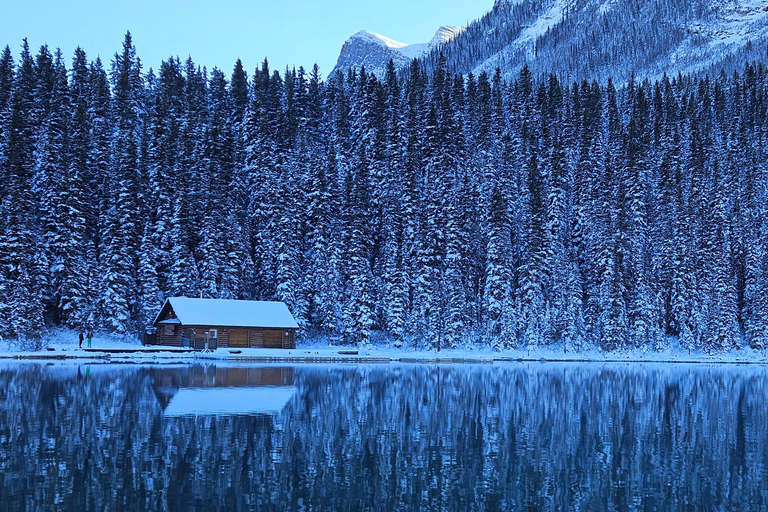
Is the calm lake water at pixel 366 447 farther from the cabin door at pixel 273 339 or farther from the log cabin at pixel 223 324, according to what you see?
the cabin door at pixel 273 339

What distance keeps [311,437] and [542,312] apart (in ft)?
209

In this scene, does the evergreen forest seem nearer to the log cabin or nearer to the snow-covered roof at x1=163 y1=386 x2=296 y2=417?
the log cabin

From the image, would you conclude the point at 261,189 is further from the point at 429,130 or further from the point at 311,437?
the point at 311,437

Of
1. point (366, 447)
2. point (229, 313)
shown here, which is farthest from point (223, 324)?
point (366, 447)

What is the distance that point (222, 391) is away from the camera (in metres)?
34.1

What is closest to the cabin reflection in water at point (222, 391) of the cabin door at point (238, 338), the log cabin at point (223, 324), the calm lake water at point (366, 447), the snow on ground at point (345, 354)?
the calm lake water at point (366, 447)

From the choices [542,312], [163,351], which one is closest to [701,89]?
[542,312]

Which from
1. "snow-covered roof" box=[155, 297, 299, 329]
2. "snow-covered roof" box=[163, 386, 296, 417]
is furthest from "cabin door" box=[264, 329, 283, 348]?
"snow-covered roof" box=[163, 386, 296, 417]

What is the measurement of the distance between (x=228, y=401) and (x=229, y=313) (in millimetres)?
41285

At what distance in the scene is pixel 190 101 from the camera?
108500 millimetres

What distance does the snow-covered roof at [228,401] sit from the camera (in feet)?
87.4

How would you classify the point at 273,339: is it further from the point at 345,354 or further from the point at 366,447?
the point at 366,447

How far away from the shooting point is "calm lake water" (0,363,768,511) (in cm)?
1516

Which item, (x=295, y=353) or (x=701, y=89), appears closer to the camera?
(x=295, y=353)
